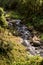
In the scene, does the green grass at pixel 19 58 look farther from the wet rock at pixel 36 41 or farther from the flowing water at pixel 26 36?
the wet rock at pixel 36 41

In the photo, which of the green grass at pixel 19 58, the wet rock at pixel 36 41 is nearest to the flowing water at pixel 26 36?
the wet rock at pixel 36 41

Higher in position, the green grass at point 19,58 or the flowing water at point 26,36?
the green grass at point 19,58

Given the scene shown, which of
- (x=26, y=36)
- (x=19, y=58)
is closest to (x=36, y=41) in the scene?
(x=26, y=36)

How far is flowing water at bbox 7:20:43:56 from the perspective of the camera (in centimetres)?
2541

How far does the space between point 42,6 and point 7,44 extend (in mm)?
19014

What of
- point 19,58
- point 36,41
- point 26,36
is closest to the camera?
point 19,58

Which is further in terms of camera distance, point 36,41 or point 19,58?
point 36,41

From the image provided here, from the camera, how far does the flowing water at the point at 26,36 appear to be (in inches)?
1000

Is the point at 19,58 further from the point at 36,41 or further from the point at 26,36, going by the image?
the point at 26,36

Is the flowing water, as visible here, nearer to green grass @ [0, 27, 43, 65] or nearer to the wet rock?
the wet rock

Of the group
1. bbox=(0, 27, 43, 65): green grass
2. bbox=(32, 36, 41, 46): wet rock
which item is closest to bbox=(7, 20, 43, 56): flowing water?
bbox=(32, 36, 41, 46): wet rock

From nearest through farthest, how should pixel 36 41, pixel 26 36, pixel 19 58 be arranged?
pixel 19 58, pixel 36 41, pixel 26 36

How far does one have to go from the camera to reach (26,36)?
102 feet

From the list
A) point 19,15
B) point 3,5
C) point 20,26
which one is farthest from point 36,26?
point 3,5
